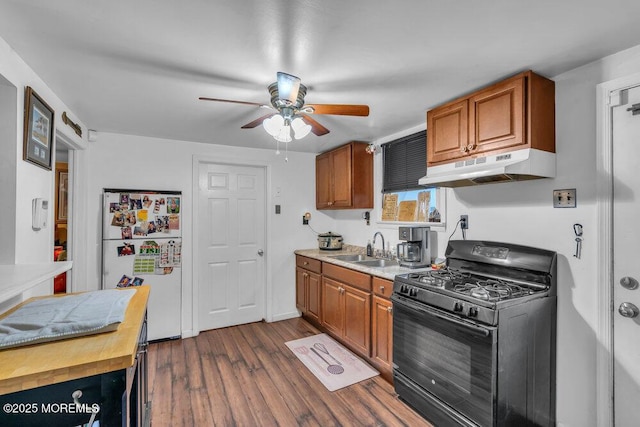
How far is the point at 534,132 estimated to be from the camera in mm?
1773

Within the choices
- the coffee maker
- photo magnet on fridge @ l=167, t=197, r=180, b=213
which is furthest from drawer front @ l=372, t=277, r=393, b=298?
photo magnet on fridge @ l=167, t=197, r=180, b=213

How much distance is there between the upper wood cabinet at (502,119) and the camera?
1771 millimetres

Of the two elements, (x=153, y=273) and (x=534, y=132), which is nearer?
(x=534, y=132)

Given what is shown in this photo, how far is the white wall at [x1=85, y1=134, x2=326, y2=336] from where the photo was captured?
9.95 ft

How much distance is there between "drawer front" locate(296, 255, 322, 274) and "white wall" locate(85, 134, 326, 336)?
0.15m

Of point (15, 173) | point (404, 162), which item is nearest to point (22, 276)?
point (15, 173)

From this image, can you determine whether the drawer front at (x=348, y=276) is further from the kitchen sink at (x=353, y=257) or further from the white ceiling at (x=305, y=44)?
the white ceiling at (x=305, y=44)

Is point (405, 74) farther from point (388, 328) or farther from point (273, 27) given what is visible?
point (388, 328)

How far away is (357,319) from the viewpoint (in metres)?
2.77

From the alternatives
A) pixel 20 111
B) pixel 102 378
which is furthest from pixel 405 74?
pixel 20 111

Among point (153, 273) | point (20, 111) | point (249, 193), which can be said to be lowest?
point (153, 273)

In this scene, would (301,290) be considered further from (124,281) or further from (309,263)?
(124,281)

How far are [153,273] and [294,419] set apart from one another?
2.09 metres

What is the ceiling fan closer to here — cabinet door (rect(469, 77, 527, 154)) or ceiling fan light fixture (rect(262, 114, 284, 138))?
ceiling fan light fixture (rect(262, 114, 284, 138))
